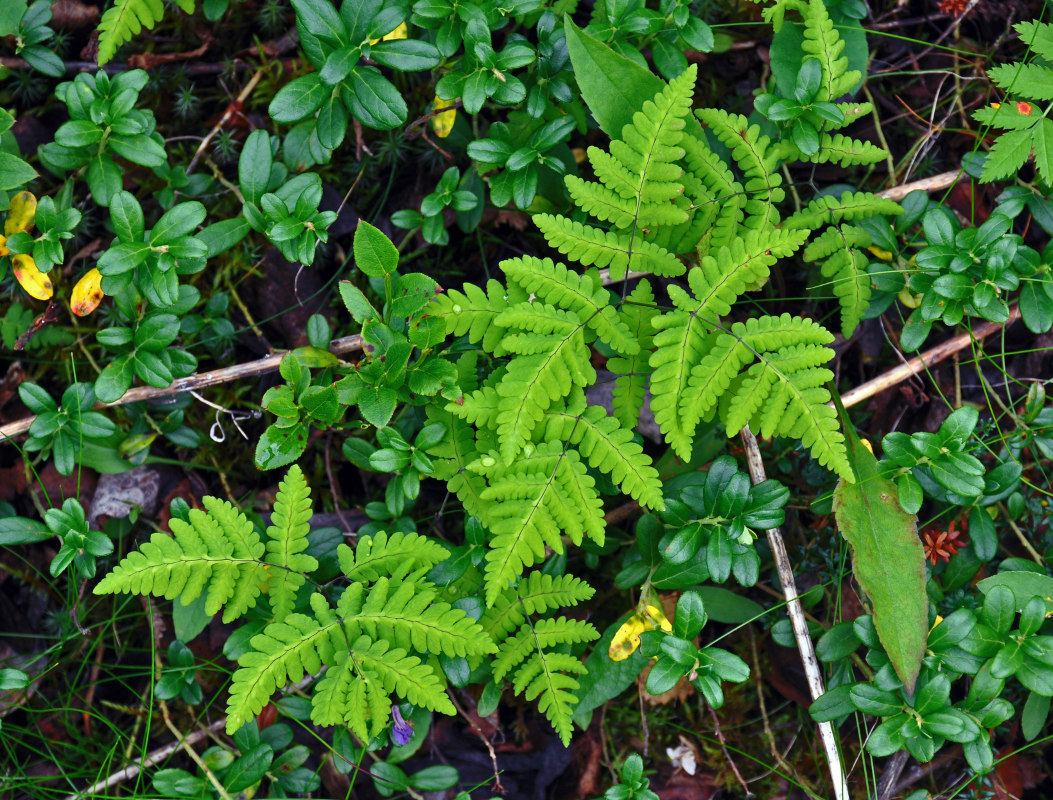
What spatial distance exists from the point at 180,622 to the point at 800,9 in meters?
4.13

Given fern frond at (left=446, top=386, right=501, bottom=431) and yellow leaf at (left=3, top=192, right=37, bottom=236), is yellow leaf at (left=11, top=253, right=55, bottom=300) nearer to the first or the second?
yellow leaf at (left=3, top=192, right=37, bottom=236)

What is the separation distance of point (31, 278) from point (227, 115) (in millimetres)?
1263

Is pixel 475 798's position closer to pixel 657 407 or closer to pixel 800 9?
pixel 657 407

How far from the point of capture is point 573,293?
3375 mm

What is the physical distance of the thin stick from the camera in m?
3.97

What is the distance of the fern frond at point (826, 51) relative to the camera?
3625mm

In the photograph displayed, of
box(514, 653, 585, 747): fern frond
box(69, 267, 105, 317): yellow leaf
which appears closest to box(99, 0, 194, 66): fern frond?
box(69, 267, 105, 317): yellow leaf

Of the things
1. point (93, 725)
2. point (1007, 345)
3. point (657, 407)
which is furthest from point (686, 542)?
point (93, 725)

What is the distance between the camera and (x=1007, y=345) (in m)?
4.30

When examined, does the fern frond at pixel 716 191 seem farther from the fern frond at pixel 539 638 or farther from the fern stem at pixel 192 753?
the fern stem at pixel 192 753

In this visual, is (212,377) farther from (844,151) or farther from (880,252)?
(880,252)

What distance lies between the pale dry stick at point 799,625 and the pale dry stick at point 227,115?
10.1ft

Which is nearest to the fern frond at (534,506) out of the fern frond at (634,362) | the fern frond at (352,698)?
the fern frond at (634,362)

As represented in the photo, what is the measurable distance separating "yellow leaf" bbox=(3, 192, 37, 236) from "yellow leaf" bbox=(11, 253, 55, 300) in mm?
131
